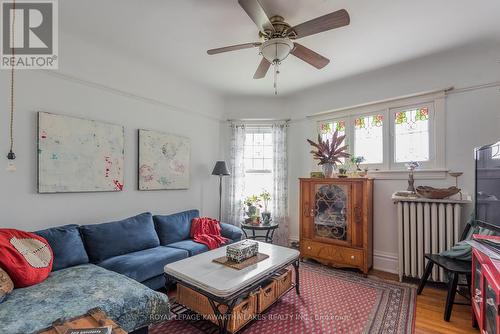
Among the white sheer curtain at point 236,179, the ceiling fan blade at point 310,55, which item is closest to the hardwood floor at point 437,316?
the ceiling fan blade at point 310,55

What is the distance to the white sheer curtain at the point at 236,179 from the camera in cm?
411

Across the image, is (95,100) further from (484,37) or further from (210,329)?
(484,37)

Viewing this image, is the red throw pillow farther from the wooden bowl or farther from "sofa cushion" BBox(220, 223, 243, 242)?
the wooden bowl

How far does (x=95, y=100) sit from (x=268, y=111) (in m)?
2.57

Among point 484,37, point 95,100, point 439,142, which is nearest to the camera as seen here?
point 484,37

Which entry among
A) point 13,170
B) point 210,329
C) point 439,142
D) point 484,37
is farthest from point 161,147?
point 484,37

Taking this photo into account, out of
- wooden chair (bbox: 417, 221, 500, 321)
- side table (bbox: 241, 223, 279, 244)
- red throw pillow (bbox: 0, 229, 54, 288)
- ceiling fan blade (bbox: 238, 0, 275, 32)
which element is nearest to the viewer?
ceiling fan blade (bbox: 238, 0, 275, 32)

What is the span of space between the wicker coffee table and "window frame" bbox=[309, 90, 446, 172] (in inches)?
76.8

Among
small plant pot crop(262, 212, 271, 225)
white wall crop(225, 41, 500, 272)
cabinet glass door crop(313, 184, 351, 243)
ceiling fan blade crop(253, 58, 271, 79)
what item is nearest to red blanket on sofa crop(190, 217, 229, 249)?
small plant pot crop(262, 212, 271, 225)

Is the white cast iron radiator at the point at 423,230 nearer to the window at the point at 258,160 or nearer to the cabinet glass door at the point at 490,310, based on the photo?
the cabinet glass door at the point at 490,310

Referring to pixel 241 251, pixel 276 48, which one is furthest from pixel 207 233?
pixel 276 48

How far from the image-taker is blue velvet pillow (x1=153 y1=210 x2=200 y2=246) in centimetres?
291

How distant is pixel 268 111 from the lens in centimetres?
422

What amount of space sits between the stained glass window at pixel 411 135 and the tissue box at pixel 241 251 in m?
2.26
